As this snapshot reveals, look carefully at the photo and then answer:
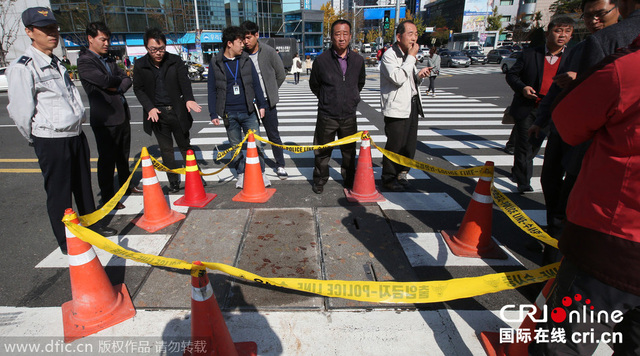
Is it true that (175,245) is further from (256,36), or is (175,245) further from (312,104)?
(312,104)

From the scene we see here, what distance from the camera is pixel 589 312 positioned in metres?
Answer: 1.49

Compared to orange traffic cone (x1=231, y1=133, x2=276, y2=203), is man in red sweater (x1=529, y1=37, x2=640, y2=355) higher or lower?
A: higher

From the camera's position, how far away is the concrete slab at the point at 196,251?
9.05ft

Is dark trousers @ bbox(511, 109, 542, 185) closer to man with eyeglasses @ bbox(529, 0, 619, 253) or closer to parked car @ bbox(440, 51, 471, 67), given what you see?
man with eyeglasses @ bbox(529, 0, 619, 253)

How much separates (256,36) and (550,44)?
3.96m

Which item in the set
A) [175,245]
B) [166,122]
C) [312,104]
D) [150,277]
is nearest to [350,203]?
[175,245]

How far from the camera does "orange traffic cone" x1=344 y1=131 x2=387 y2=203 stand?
4.59 meters

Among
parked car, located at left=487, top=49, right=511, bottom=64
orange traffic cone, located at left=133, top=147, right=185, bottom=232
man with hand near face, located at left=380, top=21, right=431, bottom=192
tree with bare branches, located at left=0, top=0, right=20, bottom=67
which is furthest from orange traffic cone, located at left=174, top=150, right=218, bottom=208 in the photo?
parked car, located at left=487, top=49, right=511, bottom=64

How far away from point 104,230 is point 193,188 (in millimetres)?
1129

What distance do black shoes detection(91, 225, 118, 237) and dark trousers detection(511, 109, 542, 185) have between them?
5316 millimetres

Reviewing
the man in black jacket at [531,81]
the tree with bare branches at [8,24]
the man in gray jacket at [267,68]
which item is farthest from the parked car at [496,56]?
the tree with bare branches at [8,24]

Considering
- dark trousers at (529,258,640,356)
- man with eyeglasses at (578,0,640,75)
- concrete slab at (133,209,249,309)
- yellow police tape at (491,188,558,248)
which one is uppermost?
man with eyeglasses at (578,0,640,75)

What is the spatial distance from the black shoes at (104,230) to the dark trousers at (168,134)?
4.26 feet

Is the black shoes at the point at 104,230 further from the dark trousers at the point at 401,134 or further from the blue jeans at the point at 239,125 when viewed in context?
the dark trousers at the point at 401,134
